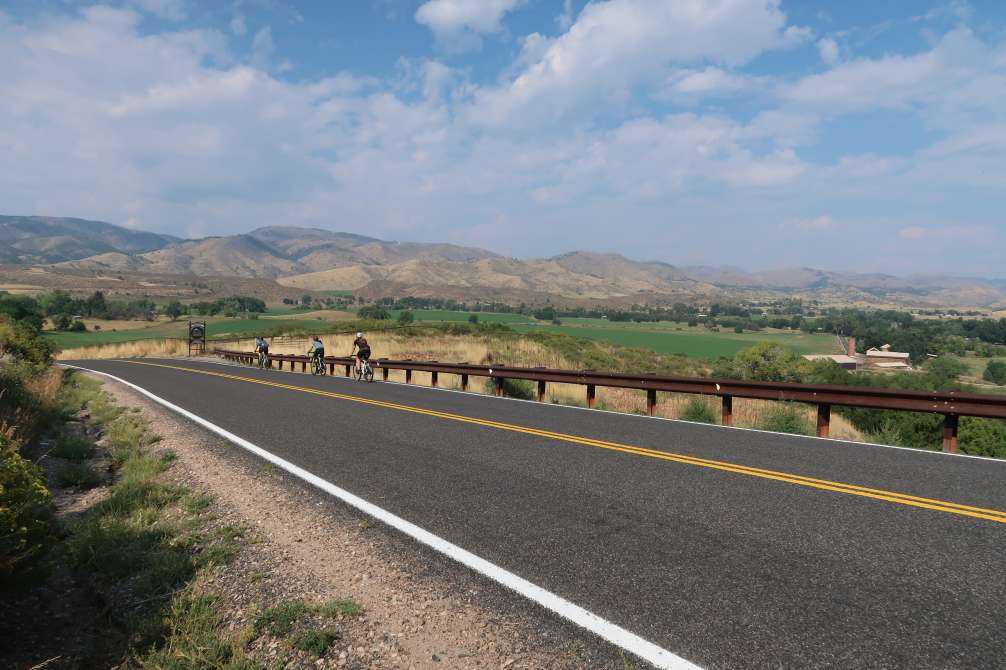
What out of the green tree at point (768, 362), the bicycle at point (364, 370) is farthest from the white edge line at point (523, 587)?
the green tree at point (768, 362)

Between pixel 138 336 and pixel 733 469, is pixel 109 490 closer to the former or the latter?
pixel 733 469

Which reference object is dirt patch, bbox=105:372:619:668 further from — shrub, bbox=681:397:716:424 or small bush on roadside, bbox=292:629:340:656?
shrub, bbox=681:397:716:424

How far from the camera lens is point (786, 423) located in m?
11.0

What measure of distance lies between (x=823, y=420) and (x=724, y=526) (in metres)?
6.32

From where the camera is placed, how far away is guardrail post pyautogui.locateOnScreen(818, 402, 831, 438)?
399 inches

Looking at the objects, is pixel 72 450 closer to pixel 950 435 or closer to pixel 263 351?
pixel 950 435

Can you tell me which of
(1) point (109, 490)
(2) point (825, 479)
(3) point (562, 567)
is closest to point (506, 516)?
(3) point (562, 567)

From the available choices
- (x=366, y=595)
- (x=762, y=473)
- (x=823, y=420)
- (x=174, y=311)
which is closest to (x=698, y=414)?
(x=823, y=420)

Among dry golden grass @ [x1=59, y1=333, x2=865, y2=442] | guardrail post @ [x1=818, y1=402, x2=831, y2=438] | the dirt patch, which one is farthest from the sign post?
guardrail post @ [x1=818, y1=402, x2=831, y2=438]

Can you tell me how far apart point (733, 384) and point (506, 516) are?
7709 millimetres

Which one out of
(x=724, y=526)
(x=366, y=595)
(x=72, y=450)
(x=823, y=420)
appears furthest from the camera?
(x=823, y=420)

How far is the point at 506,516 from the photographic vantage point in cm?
554

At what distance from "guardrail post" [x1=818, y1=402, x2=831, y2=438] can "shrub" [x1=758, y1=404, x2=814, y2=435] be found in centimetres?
49

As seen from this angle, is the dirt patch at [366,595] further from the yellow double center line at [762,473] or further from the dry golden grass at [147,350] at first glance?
the dry golden grass at [147,350]
